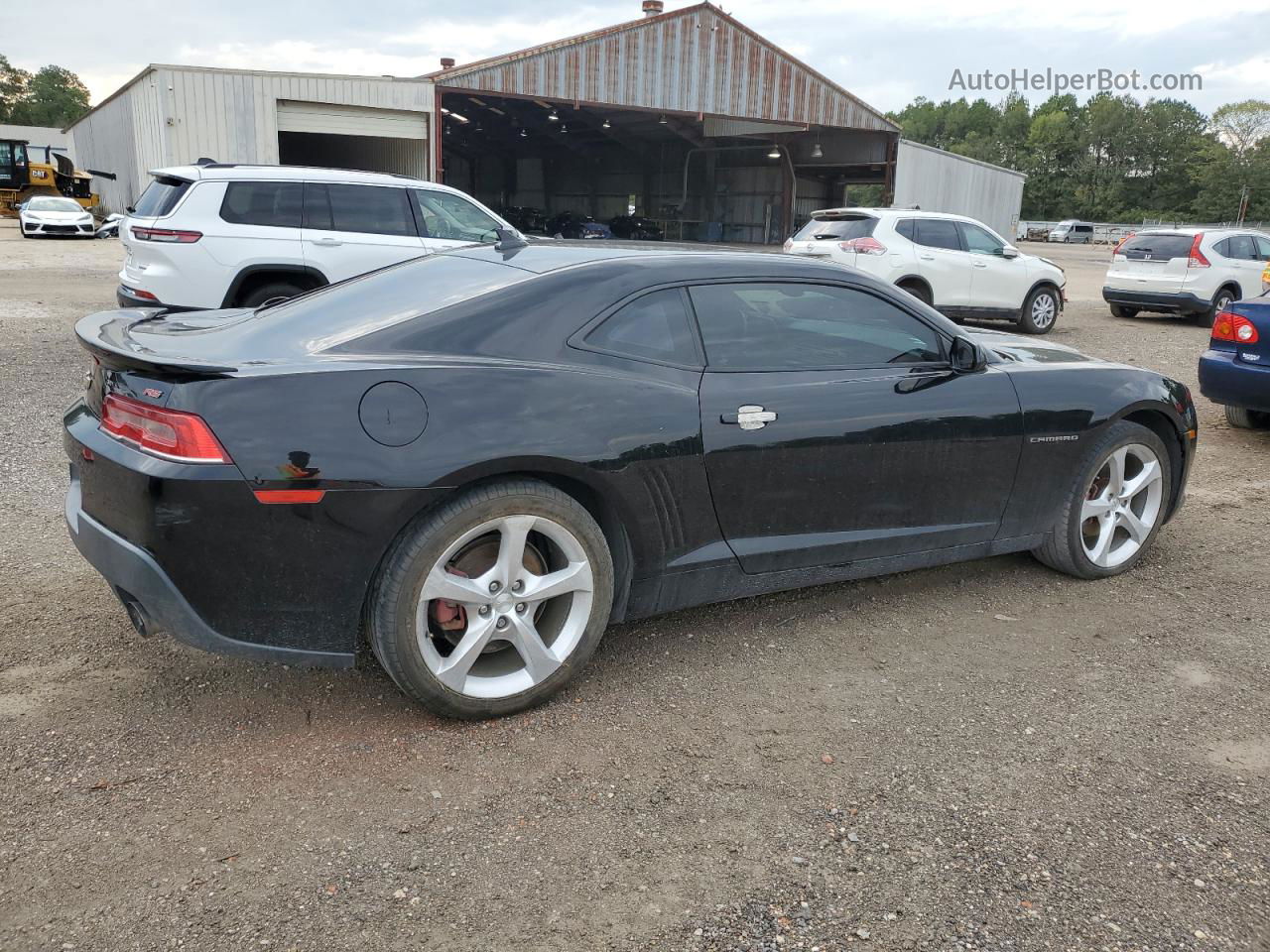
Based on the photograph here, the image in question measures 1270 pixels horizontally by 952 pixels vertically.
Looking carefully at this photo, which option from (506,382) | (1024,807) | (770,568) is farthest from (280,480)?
(1024,807)

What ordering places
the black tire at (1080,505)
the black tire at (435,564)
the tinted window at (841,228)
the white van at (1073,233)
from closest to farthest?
the black tire at (435,564), the black tire at (1080,505), the tinted window at (841,228), the white van at (1073,233)

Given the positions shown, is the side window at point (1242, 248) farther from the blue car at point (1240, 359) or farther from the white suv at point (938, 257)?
the blue car at point (1240, 359)

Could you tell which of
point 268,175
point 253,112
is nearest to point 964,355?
point 268,175

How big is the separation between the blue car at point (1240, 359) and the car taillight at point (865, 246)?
216 inches

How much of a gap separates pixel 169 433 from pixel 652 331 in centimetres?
157

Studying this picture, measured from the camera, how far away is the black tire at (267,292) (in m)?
9.01

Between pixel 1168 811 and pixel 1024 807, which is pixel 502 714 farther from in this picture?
pixel 1168 811

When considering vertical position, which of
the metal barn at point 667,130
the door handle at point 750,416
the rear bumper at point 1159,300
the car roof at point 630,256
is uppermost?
the metal barn at point 667,130

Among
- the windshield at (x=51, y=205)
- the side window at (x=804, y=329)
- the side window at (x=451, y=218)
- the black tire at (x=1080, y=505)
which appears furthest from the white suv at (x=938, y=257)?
the windshield at (x=51, y=205)

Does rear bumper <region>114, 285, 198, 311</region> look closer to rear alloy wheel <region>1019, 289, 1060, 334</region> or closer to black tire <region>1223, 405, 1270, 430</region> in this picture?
black tire <region>1223, 405, 1270, 430</region>

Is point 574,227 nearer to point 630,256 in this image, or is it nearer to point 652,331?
point 630,256

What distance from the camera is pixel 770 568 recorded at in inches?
145

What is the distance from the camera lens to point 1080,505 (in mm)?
4469

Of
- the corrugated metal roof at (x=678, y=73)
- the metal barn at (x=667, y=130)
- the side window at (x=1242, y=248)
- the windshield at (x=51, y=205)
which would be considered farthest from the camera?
the windshield at (x=51, y=205)
